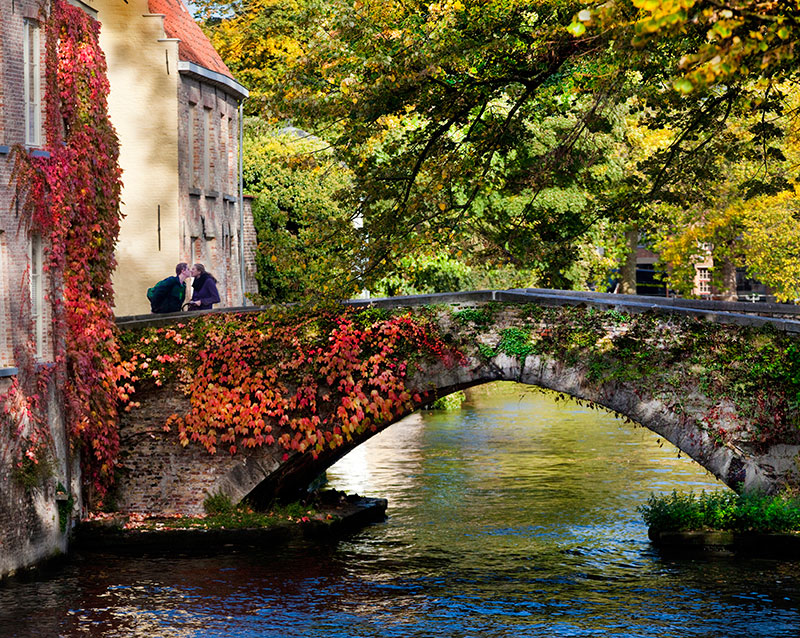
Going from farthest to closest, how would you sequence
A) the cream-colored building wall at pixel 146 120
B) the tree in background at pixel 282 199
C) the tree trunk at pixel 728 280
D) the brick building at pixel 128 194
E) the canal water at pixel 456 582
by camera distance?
the tree trunk at pixel 728 280, the tree in background at pixel 282 199, the cream-colored building wall at pixel 146 120, the brick building at pixel 128 194, the canal water at pixel 456 582

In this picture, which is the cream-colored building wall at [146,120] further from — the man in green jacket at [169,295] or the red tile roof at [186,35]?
the man in green jacket at [169,295]

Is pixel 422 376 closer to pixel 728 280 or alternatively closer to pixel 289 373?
pixel 289 373

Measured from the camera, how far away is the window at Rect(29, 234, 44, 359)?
677 inches

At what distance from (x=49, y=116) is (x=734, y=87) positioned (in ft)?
29.0

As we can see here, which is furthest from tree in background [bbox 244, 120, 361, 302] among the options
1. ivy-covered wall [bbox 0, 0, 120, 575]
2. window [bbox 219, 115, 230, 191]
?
ivy-covered wall [bbox 0, 0, 120, 575]

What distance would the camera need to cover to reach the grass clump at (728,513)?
674 inches

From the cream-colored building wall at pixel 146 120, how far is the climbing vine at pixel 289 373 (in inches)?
300

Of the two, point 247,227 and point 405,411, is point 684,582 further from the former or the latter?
point 247,227

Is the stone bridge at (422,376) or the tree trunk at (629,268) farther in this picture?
the tree trunk at (629,268)

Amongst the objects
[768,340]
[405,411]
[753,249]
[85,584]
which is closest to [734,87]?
[768,340]

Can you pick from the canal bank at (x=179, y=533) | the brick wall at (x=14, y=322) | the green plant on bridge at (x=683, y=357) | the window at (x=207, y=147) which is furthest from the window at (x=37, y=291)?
the window at (x=207, y=147)

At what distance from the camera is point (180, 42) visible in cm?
2741

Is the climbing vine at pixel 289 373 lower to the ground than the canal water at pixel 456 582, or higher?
higher

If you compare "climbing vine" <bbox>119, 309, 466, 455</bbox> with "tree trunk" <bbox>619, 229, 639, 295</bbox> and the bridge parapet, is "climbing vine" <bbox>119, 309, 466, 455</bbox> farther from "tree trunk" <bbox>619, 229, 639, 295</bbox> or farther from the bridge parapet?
"tree trunk" <bbox>619, 229, 639, 295</bbox>
